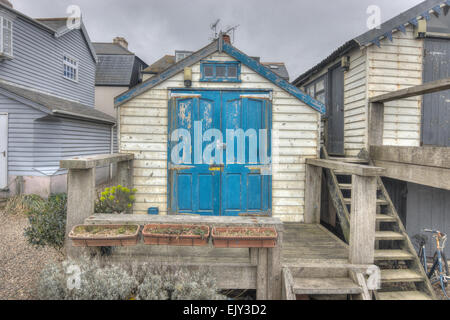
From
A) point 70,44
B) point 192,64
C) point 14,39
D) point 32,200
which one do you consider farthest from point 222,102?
point 70,44

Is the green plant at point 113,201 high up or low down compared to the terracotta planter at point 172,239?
up

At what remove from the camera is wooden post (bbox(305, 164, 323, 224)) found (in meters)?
5.30

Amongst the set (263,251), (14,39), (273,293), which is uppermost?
(14,39)

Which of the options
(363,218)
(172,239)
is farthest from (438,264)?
(172,239)

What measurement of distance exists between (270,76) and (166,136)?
2.45 m

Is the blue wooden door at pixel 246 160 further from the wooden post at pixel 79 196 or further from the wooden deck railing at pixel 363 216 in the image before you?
the wooden post at pixel 79 196

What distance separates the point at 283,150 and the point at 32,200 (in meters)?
7.75

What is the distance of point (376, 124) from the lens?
5.72m

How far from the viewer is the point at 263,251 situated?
307 cm

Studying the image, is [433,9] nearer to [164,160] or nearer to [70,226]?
[164,160]

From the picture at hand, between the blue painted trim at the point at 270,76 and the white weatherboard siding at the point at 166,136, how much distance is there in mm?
85

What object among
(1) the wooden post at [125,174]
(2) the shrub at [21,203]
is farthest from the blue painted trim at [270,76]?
(2) the shrub at [21,203]

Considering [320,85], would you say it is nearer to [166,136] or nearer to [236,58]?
[236,58]

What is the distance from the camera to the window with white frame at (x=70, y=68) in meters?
12.3
